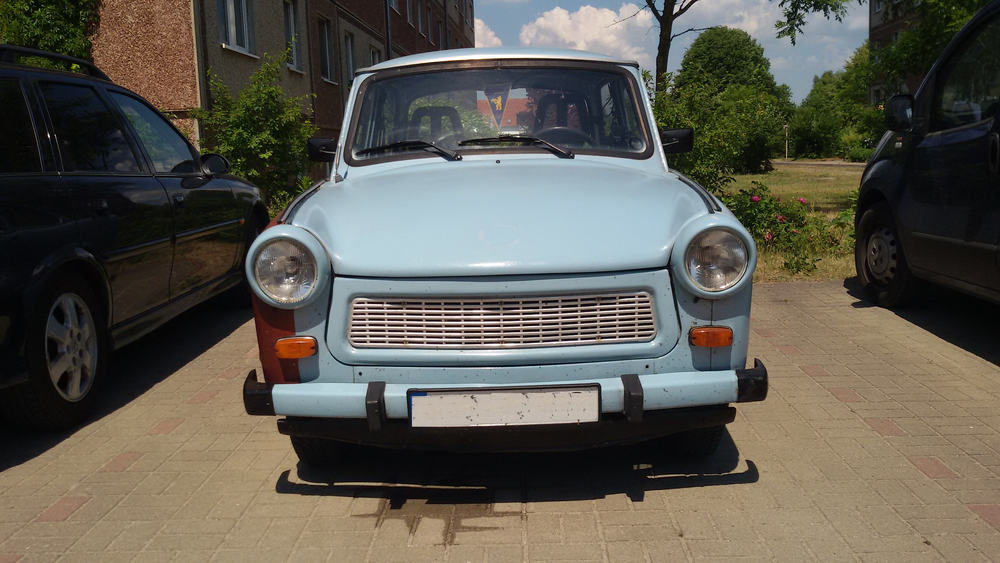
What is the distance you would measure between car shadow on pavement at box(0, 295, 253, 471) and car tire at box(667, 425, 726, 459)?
2913 mm

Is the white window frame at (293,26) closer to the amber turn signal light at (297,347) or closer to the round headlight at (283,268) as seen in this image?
the round headlight at (283,268)

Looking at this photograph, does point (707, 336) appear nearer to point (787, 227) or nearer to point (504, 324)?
point (504, 324)

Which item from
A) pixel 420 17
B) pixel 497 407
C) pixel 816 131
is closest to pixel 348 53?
pixel 420 17

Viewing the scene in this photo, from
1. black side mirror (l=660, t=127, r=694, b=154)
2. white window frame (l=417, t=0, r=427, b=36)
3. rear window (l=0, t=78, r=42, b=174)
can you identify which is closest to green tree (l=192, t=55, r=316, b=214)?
rear window (l=0, t=78, r=42, b=174)

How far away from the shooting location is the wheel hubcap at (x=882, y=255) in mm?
6379

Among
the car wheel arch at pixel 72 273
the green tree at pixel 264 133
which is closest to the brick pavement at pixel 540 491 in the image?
the car wheel arch at pixel 72 273

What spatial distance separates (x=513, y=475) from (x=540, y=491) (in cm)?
20

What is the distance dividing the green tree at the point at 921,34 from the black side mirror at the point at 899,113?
5.29m

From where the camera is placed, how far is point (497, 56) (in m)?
4.48

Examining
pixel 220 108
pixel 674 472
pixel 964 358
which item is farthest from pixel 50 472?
pixel 220 108

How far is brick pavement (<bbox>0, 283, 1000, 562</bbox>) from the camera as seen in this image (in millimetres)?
2936

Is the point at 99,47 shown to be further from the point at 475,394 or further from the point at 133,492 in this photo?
the point at 475,394

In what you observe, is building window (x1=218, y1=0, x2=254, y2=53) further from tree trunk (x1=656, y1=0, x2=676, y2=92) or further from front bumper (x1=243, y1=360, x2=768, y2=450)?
front bumper (x1=243, y1=360, x2=768, y2=450)

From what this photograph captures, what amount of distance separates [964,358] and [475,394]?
3.81 m
